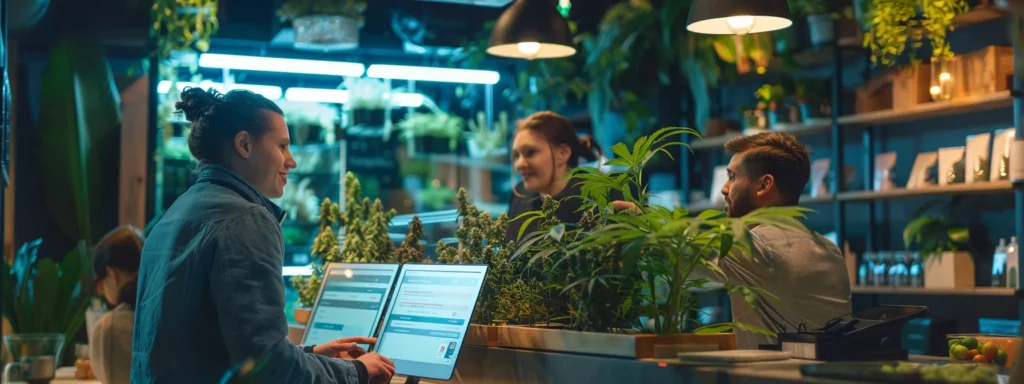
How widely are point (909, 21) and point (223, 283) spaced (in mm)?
3822

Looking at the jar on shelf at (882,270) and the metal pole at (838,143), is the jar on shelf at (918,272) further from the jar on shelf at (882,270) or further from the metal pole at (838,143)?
the metal pole at (838,143)

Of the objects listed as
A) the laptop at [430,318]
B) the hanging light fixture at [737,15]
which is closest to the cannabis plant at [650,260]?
the laptop at [430,318]

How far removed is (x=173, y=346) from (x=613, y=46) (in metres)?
4.37

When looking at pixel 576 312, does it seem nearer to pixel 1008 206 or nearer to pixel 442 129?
pixel 1008 206

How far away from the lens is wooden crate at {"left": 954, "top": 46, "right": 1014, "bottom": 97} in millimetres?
4625

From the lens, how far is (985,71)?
4707mm

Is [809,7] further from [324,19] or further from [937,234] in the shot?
[324,19]

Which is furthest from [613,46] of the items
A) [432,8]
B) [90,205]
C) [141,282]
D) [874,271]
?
[141,282]

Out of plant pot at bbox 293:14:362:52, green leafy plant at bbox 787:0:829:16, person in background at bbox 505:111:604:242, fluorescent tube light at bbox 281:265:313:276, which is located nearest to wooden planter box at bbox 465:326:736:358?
fluorescent tube light at bbox 281:265:313:276

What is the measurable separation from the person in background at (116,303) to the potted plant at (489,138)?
4092mm

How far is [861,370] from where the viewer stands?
1.59 m

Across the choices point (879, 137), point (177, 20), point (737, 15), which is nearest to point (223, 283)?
point (737, 15)

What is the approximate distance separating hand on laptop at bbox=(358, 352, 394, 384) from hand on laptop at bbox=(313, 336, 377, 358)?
0.17 m

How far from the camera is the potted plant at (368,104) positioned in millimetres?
6809
